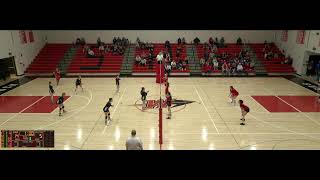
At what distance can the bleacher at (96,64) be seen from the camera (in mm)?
28878

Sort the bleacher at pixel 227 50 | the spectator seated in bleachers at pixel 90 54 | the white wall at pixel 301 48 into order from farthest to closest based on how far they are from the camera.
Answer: the bleacher at pixel 227 50 < the spectator seated in bleachers at pixel 90 54 < the white wall at pixel 301 48

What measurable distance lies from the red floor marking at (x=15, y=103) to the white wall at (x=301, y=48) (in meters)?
22.5

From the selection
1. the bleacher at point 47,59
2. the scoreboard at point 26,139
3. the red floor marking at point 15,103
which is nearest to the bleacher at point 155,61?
the bleacher at point 47,59

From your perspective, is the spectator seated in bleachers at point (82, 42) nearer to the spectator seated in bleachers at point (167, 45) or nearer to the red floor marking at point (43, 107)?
the spectator seated in bleachers at point (167, 45)

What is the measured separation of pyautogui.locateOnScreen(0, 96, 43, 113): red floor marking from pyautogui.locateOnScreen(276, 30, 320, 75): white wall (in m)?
22.5

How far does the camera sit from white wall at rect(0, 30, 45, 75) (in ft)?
82.9

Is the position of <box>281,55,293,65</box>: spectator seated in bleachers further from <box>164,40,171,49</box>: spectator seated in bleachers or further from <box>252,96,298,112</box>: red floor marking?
<box>164,40,171,49</box>: spectator seated in bleachers

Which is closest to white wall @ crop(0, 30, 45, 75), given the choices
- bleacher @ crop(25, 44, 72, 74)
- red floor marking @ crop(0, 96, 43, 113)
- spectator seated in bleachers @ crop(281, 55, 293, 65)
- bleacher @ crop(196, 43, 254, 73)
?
bleacher @ crop(25, 44, 72, 74)

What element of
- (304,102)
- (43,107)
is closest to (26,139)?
(43,107)
